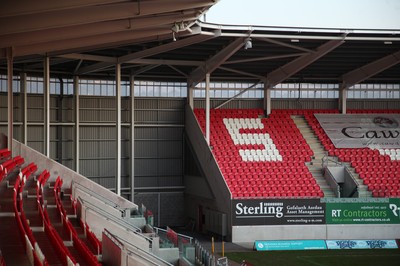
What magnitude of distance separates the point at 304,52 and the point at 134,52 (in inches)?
305

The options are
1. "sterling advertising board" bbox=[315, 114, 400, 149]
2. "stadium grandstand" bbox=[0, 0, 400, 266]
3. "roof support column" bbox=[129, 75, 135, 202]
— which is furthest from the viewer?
"sterling advertising board" bbox=[315, 114, 400, 149]

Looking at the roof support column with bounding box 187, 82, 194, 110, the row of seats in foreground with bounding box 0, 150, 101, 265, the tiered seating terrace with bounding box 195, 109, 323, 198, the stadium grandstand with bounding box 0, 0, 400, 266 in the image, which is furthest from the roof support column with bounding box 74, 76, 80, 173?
the row of seats in foreground with bounding box 0, 150, 101, 265

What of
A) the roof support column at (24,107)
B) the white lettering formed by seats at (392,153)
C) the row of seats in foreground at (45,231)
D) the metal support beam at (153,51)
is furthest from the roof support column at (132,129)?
the white lettering formed by seats at (392,153)

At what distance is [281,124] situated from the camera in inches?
1454

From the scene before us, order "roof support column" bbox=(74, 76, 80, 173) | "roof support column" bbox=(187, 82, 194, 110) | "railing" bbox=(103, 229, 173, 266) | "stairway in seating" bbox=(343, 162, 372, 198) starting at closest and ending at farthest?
"railing" bbox=(103, 229, 173, 266) < "stairway in seating" bbox=(343, 162, 372, 198) < "roof support column" bbox=(74, 76, 80, 173) < "roof support column" bbox=(187, 82, 194, 110)

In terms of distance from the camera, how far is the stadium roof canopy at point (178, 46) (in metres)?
17.7

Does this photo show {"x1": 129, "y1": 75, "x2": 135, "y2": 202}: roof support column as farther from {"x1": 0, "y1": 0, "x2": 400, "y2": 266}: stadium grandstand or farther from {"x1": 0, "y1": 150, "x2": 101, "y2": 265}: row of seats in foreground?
{"x1": 0, "y1": 150, "x2": 101, "y2": 265}: row of seats in foreground

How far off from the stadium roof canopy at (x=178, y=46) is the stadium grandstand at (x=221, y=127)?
0.11 m

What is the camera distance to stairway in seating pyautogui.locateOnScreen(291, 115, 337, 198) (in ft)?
107

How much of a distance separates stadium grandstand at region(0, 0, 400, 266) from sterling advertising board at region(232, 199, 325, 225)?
5 cm

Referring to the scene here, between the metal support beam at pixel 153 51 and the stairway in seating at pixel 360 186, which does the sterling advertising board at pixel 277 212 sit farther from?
the metal support beam at pixel 153 51

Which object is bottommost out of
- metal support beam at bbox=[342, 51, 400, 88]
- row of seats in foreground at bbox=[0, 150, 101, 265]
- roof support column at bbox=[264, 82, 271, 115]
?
row of seats in foreground at bbox=[0, 150, 101, 265]

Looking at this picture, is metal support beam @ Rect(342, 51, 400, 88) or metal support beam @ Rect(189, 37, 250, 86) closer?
metal support beam @ Rect(189, 37, 250, 86)

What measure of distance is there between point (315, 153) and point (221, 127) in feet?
16.0
